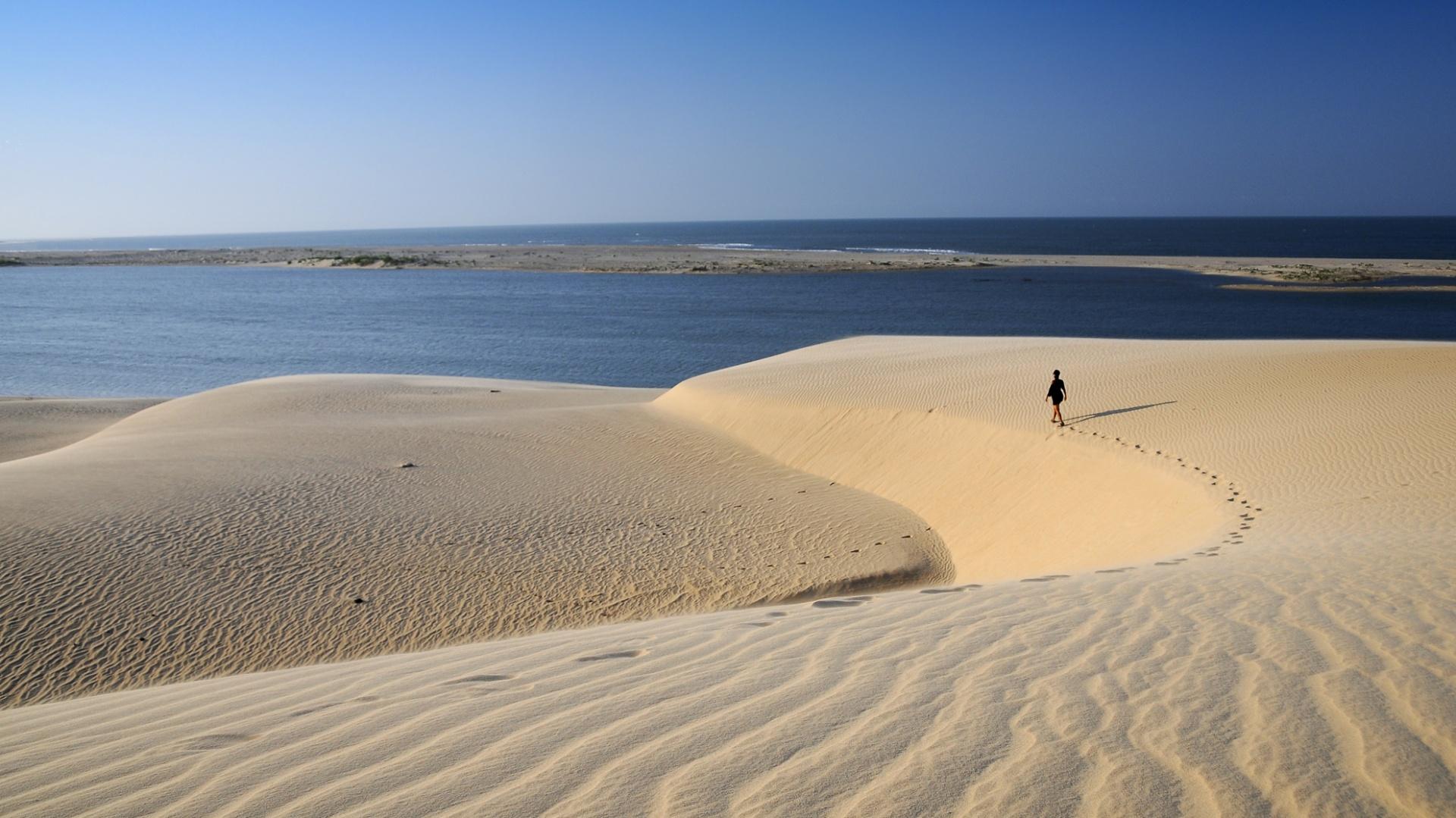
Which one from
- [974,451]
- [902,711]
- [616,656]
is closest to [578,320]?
[974,451]

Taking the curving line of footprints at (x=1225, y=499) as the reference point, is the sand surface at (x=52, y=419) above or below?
below

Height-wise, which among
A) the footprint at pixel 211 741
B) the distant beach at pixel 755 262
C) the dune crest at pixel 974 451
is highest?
the distant beach at pixel 755 262

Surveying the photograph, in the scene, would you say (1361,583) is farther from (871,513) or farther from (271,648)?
(271,648)

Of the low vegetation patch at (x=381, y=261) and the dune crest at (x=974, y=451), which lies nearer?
the dune crest at (x=974, y=451)

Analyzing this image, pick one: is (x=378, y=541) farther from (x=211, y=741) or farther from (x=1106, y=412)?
(x=1106, y=412)

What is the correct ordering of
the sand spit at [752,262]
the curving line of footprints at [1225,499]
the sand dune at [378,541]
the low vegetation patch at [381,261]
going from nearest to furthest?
1. the curving line of footprints at [1225,499]
2. the sand dune at [378,541]
3. the sand spit at [752,262]
4. the low vegetation patch at [381,261]

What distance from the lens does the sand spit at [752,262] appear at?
69.7 meters

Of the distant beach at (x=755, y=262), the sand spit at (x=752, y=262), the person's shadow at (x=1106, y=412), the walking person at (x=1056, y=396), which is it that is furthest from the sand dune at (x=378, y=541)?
the distant beach at (x=755, y=262)

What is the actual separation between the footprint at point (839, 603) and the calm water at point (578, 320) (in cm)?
2562

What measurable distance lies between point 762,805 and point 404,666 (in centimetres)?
317

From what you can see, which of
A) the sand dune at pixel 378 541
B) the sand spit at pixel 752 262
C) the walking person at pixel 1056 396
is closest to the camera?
the sand dune at pixel 378 541

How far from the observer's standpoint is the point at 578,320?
50.8 m

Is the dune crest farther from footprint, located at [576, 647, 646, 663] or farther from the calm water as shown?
the calm water

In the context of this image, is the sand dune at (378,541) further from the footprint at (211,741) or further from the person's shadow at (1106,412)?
the footprint at (211,741)
